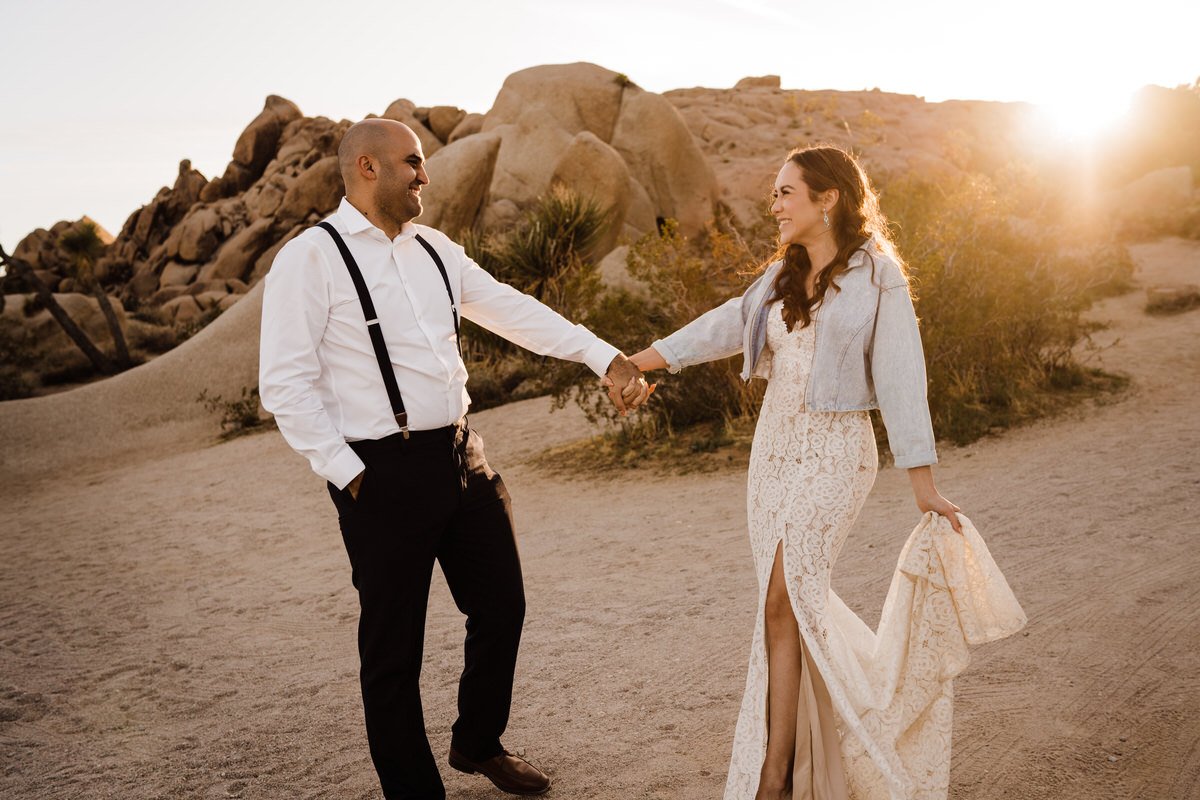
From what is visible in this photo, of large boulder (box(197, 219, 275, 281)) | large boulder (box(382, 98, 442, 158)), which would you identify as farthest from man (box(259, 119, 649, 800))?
large boulder (box(197, 219, 275, 281))

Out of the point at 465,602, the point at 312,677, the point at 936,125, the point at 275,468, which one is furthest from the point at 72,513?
the point at 936,125

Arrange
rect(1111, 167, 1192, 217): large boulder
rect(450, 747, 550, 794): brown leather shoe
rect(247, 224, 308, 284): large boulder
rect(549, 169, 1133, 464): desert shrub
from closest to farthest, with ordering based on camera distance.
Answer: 1. rect(450, 747, 550, 794): brown leather shoe
2. rect(549, 169, 1133, 464): desert shrub
3. rect(1111, 167, 1192, 217): large boulder
4. rect(247, 224, 308, 284): large boulder

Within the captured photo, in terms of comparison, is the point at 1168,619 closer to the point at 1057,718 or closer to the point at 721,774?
the point at 1057,718

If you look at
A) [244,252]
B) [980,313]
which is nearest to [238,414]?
[980,313]

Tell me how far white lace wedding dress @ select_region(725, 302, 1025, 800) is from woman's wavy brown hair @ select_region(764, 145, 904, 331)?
0.29 feet

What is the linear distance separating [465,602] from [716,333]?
1.24m

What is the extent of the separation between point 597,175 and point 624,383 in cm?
1543

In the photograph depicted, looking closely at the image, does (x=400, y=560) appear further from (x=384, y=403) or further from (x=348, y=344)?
(x=348, y=344)

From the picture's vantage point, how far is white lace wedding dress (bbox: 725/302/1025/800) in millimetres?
2900

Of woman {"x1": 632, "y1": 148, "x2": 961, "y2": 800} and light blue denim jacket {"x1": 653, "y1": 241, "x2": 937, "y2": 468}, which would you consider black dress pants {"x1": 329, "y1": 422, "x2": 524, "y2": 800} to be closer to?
woman {"x1": 632, "y1": 148, "x2": 961, "y2": 800}

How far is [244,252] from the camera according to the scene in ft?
94.2

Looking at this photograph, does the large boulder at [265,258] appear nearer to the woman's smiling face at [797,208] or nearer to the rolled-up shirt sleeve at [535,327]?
the rolled-up shirt sleeve at [535,327]

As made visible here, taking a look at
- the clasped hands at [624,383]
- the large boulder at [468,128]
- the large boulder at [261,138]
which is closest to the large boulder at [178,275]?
the large boulder at [261,138]

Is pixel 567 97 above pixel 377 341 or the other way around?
above
